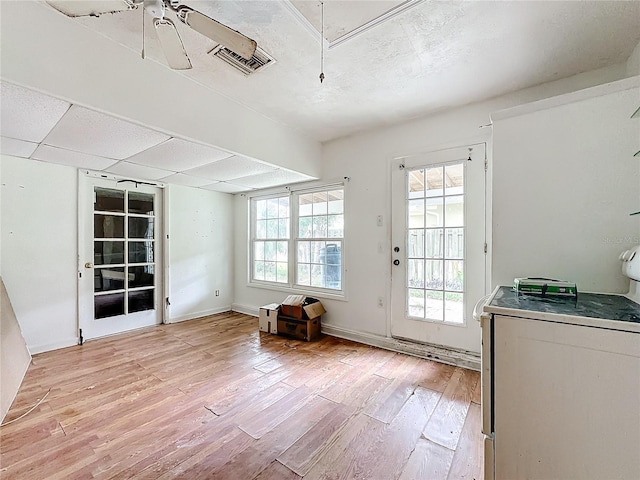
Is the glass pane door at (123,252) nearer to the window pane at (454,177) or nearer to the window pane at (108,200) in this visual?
the window pane at (108,200)

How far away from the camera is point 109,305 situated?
11.9 feet

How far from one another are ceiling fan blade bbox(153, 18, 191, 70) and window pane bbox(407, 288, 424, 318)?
2.84m

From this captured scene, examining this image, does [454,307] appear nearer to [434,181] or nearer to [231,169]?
[434,181]

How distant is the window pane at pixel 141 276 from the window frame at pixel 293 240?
1445 mm

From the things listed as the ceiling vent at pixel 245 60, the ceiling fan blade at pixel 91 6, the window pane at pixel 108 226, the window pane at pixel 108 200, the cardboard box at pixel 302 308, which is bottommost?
the cardboard box at pixel 302 308

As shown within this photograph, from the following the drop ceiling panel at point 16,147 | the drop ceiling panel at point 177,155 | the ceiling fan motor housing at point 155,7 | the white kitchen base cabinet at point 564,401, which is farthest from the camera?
the drop ceiling panel at point 177,155

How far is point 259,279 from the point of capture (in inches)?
186

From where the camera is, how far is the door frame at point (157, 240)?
3307 mm

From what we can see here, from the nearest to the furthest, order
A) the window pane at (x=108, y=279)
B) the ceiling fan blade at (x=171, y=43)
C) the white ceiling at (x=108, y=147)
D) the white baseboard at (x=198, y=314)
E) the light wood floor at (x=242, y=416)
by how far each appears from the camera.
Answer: the ceiling fan blade at (x=171, y=43)
the light wood floor at (x=242, y=416)
the white ceiling at (x=108, y=147)
the window pane at (x=108, y=279)
the white baseboard at (x=198, y=314)

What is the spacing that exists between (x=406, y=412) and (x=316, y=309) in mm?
1790

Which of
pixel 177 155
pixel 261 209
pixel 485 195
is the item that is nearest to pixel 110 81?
pixel 177 155

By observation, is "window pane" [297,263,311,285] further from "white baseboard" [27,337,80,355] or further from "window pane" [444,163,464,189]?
"white baseboard" [27,337,80,355]

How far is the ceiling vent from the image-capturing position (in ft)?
6.62

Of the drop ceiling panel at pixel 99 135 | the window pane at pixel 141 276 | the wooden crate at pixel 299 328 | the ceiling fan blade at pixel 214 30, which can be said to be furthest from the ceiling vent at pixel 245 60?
the window pane at pixel 141 276
